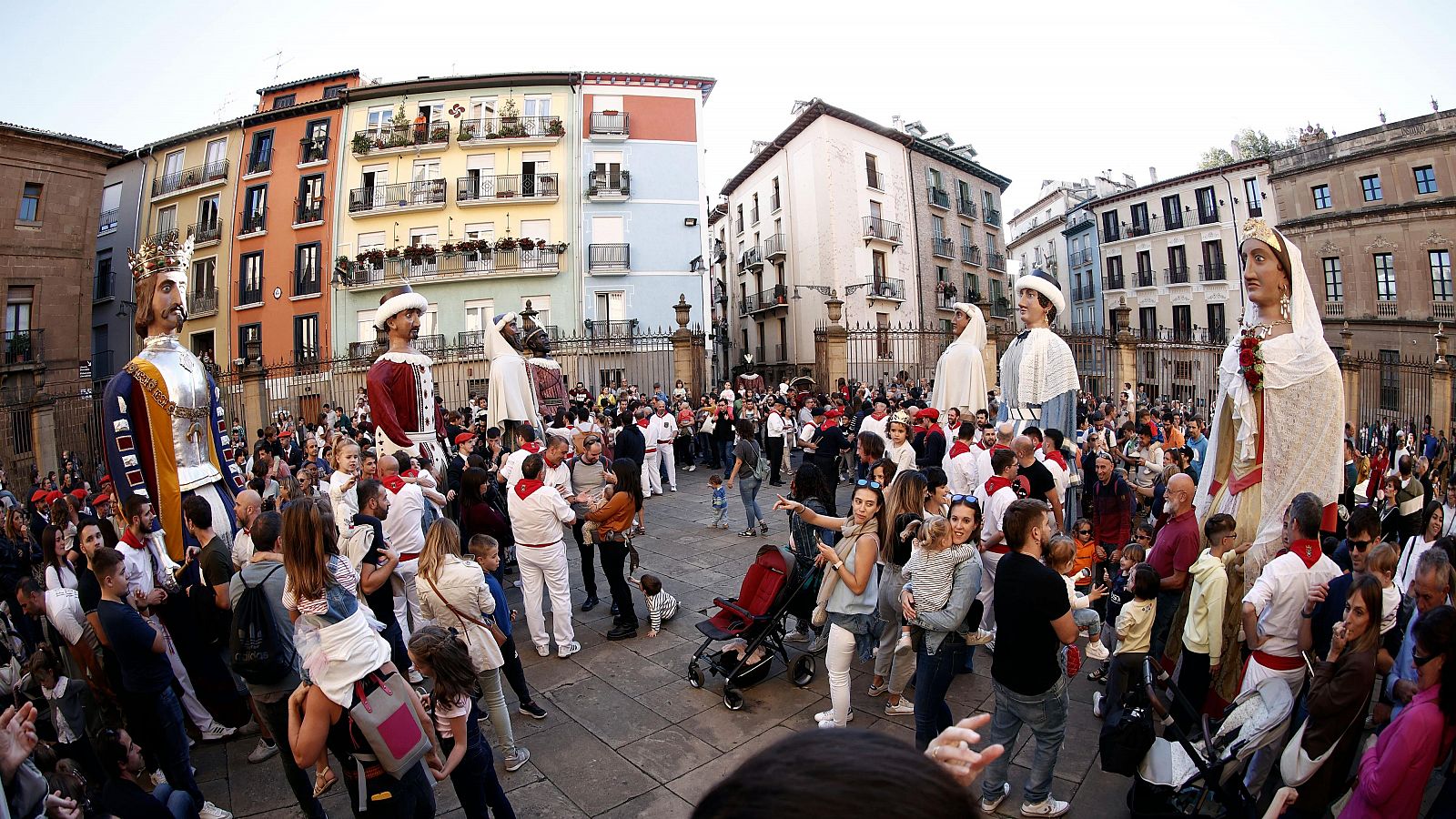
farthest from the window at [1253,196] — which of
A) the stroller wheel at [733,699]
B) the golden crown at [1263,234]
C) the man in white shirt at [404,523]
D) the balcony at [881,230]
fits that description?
the man in white shirt at [404,523]

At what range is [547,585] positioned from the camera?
19.3ft

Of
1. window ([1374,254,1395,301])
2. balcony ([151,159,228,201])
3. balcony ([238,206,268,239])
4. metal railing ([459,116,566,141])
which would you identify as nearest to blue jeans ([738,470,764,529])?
metal railing ([459,116,566,141])

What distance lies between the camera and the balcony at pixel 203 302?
91.1ft

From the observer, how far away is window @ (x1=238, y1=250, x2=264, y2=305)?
27.3m

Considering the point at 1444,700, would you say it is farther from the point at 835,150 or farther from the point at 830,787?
the point at 835,150

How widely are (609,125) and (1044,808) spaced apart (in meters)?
26.0

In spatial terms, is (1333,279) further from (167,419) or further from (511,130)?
(167,419)

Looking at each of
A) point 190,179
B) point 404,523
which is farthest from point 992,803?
point 190,179

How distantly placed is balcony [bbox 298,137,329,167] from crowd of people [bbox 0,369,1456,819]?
23.5m

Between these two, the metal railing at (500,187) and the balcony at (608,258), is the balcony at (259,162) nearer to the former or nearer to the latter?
the metal railing at (500,187)

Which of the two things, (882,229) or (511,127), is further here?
(882,229)

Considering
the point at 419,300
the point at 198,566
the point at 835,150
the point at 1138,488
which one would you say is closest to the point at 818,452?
the point at 1138,488

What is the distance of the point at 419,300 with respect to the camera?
23.1ft

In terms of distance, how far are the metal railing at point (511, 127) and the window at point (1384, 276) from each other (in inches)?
1198
